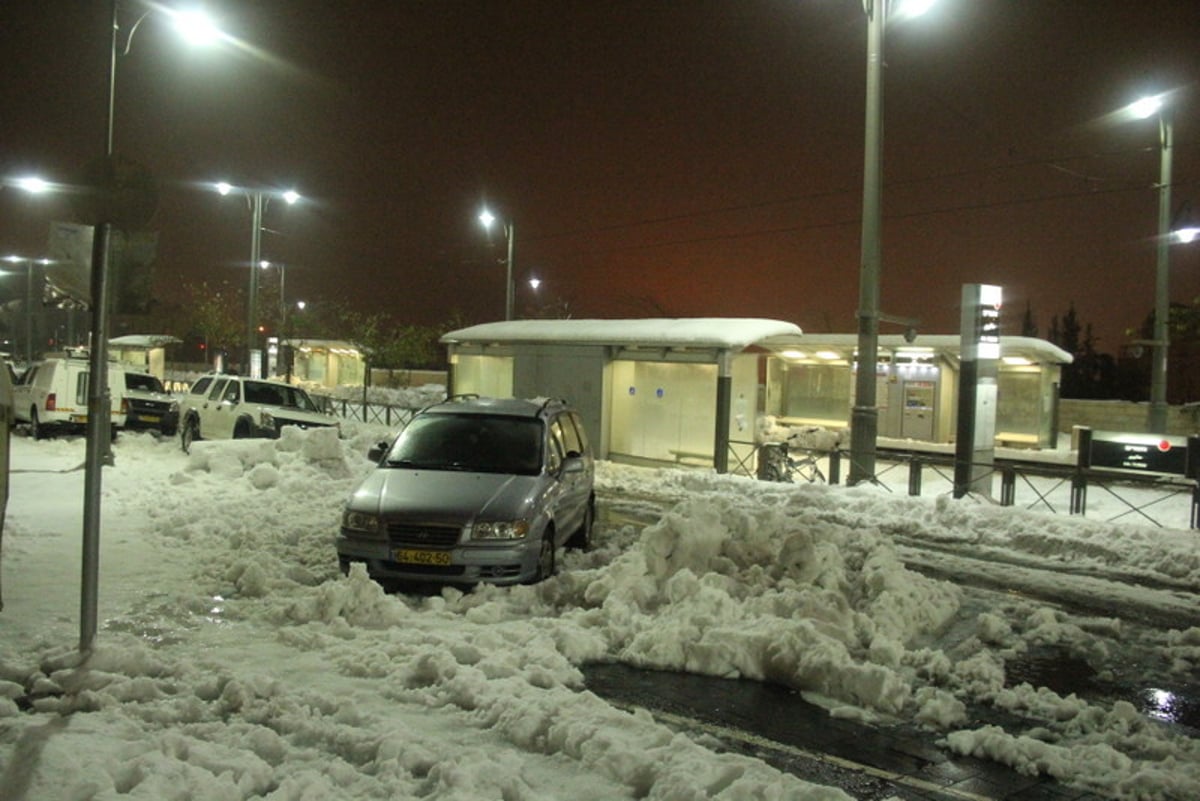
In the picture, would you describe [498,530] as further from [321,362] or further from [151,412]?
[321,362]

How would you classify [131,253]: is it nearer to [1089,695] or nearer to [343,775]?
[343,775]

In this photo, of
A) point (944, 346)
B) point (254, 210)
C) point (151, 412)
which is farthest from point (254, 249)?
point (944, 346)

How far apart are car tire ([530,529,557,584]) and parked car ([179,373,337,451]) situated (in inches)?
507

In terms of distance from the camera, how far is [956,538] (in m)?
14.0

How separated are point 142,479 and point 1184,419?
29775 millimetres

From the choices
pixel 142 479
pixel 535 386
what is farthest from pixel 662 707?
pixel 535 386

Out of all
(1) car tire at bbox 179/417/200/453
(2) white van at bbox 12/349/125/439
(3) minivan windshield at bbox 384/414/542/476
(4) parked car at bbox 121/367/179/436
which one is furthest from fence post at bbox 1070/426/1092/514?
(4) parked car at bbox 121/367/179/436

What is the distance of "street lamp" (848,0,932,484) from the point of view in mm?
16312

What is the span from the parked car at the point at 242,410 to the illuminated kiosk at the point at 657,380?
541 cm

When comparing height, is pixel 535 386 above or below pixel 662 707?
above

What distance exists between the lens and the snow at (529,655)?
15.9ft

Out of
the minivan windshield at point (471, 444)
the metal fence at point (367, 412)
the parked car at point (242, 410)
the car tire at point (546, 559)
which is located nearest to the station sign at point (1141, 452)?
the minivan windshield at point (471, 444)

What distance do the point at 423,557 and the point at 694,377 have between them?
14339 millimetres

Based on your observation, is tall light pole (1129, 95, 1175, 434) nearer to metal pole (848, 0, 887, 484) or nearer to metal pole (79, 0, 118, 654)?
metal pole (848, 0, 887, 484)
